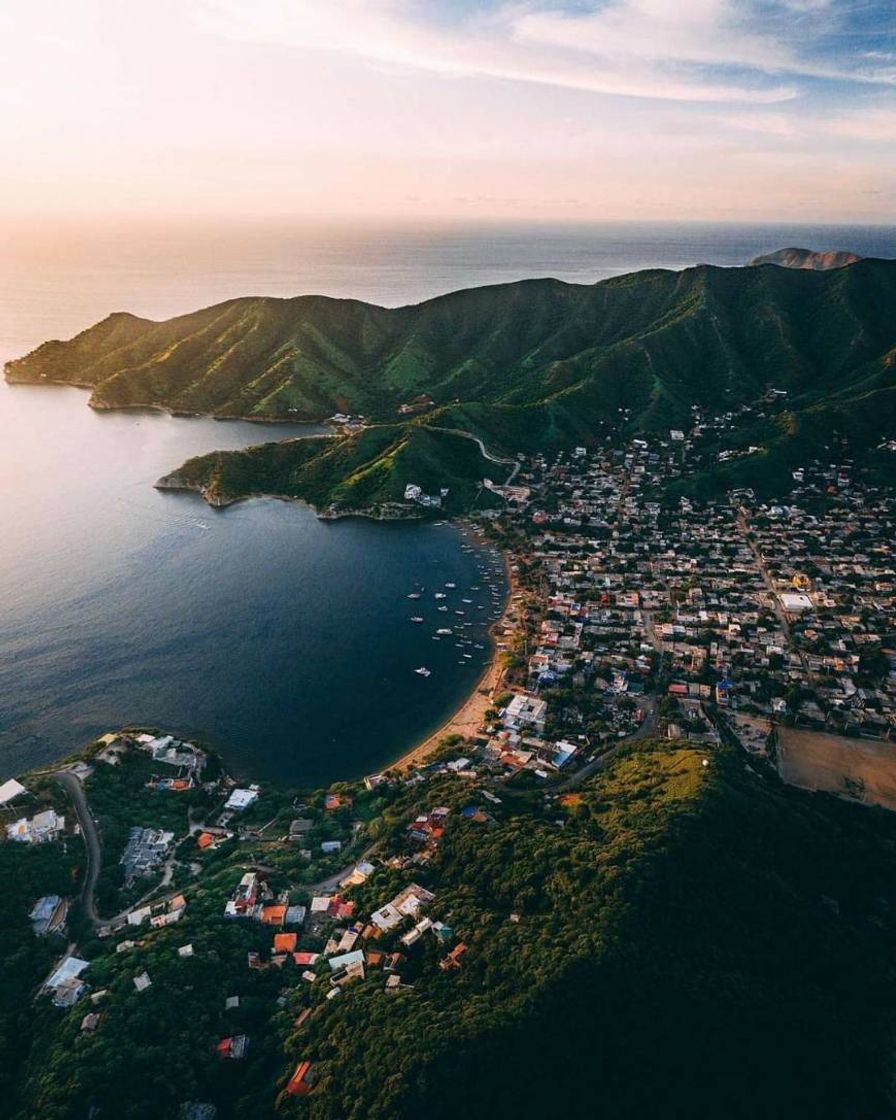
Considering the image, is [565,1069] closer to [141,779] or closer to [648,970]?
[648,970]

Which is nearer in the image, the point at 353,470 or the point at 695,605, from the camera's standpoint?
the point at 695,605

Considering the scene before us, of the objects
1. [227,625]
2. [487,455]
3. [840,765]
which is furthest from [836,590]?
[227,625]

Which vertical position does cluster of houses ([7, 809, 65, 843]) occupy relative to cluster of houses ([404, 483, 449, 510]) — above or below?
below

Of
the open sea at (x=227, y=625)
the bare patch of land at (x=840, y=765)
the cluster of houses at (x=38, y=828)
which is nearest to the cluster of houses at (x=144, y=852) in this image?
the cluster of houses at (x=38, y=828)

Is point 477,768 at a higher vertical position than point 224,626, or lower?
lower

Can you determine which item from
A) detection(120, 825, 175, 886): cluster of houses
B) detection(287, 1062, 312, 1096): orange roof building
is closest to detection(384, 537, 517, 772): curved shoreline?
detection(120, 825, 175, 886): cluster of houses

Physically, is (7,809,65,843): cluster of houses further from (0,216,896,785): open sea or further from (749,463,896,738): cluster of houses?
(749,463,896,738): cluster of houses

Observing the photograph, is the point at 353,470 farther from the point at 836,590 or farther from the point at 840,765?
the point at 840,765
